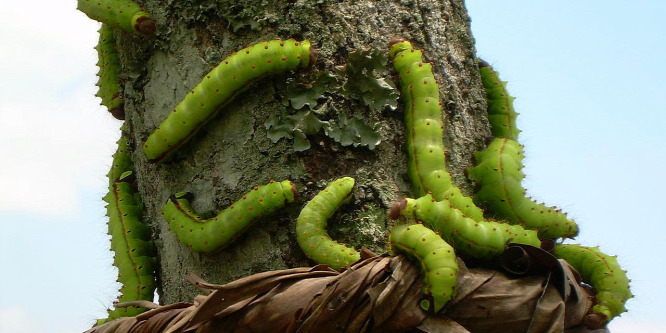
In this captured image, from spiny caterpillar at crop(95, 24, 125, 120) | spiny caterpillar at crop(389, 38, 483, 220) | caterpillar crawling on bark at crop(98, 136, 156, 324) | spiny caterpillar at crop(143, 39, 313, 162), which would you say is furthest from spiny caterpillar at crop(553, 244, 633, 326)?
spiny caterpillar at crop(95, 24, 125, 120)

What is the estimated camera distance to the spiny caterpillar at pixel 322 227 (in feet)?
6.98

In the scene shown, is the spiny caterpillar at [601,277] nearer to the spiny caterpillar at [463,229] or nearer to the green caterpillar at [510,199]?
the green caterpillar at [510,199]

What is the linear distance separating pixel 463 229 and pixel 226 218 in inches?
28.1

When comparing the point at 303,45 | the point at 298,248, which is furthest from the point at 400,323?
the point at 303,45

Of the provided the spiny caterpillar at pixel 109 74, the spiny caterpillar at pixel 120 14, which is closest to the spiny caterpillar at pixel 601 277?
the spiny caterpillar at pixel 120 14

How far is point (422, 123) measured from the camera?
92.1 inches

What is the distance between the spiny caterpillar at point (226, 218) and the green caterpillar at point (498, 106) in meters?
0.86

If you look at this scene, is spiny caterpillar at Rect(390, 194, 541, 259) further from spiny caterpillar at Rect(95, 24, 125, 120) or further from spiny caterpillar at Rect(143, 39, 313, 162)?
spiny caterpillar at Rect(95, 24, 125, 120)

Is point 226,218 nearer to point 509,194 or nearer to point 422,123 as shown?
point 422,123

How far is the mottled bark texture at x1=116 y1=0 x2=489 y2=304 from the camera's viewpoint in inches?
90.2

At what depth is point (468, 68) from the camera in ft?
8.93

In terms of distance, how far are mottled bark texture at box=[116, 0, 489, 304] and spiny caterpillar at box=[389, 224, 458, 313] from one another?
42 centimetres

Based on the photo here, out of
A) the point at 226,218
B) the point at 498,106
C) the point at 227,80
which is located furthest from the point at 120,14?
the point at 498,106

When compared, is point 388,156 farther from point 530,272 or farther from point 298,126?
point 530,272
